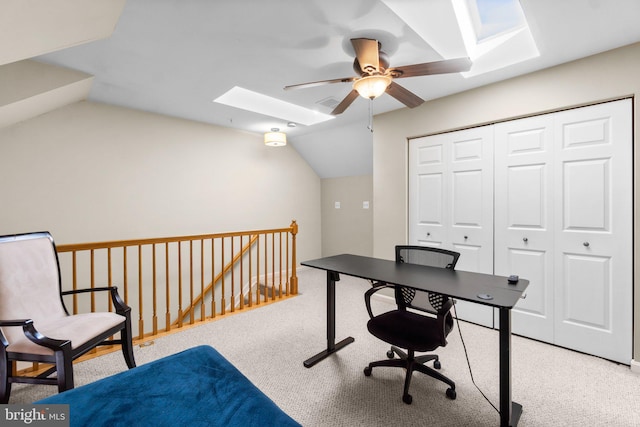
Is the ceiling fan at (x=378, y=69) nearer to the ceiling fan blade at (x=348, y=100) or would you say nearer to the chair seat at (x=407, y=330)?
the ceiling fan blade at (x=348, y=100)


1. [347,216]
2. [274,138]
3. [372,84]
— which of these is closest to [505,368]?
[372,84]

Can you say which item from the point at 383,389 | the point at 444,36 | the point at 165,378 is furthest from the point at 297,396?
Answer: the point at 444,36

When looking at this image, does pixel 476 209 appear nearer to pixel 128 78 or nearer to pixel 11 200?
pixel 128 78

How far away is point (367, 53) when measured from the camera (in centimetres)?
182

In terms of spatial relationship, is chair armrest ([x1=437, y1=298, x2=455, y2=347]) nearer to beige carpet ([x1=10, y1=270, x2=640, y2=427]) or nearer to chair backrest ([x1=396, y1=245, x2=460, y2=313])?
chair backrest ([x1=396, y1=245, x2=460, y2=313])

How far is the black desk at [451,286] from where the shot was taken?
1.50 meters

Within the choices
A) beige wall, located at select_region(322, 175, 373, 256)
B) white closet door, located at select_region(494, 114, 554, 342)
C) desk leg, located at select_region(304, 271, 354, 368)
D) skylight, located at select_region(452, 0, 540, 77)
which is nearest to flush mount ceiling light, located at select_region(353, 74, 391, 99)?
skylight, located at select_region(452, 0, 540, 77)

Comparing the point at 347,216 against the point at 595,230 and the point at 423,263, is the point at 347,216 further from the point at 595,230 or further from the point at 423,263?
the point at 595,230

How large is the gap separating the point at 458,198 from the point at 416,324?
176 cm

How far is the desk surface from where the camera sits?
155cm

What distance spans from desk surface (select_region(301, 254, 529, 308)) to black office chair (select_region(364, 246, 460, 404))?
0.26 ft

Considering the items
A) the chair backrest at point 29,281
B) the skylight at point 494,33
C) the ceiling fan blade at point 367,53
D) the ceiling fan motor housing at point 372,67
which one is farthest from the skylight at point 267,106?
the chair backrest at point 29,281

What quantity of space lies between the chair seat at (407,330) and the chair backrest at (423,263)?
0.09m

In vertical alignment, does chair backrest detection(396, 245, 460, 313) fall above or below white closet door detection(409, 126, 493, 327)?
below
